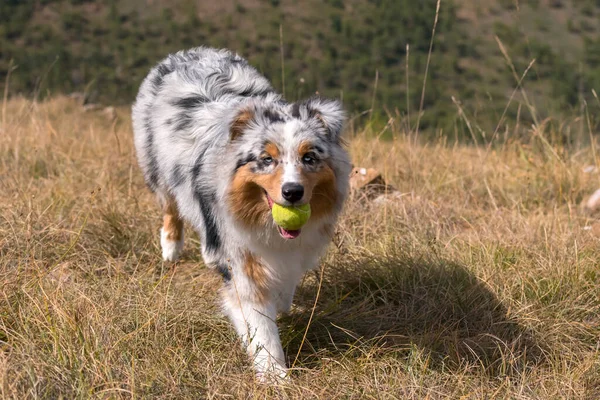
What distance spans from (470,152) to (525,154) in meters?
0.62

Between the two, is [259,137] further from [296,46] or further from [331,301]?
[296,46]

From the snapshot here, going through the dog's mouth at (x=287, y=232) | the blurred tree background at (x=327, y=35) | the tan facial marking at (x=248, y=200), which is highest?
the tan facial marking at (x=248, y=200)

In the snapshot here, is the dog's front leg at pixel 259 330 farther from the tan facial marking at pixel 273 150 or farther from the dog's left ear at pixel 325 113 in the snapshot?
the dog's left ear at pixel 325 113

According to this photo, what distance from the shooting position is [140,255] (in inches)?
190

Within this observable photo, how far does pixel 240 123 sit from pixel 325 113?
1.37ft

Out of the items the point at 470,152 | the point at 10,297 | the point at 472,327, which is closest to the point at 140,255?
the point at 10,297

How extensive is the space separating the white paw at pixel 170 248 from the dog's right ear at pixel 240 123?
56.0 inches

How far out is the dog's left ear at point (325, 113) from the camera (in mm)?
3574

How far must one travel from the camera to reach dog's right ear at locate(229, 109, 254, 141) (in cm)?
353

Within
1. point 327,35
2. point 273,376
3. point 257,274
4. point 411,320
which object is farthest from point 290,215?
point 327,35

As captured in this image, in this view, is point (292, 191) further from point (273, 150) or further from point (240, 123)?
point (240, 123)

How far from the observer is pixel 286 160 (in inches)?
130

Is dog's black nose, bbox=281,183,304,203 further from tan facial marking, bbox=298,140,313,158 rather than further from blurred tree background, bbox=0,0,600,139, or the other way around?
Result: blurred tree background, bbox=0,0,600,139

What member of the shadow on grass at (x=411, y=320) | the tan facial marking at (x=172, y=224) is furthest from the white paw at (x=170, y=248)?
the shadow on grass at (x=411, y=320)
